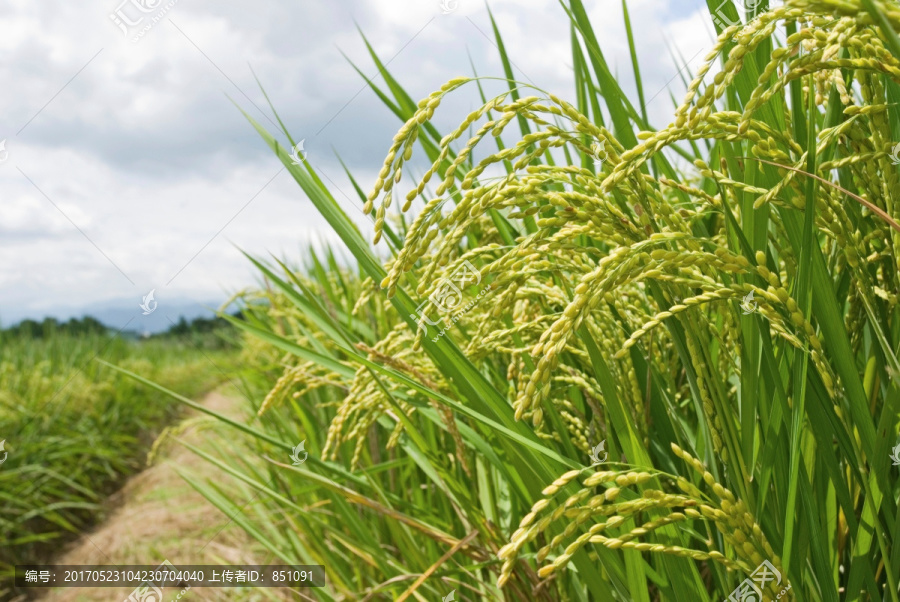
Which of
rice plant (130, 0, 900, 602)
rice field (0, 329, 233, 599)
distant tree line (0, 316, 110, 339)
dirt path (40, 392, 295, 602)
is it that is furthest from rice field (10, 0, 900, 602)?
distant tree line (0, 316, 110, 339)

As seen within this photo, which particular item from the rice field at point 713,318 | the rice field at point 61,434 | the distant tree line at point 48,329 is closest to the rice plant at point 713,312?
the rice field at point 713,318

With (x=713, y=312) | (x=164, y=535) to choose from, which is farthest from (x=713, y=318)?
(x=164, y=535)

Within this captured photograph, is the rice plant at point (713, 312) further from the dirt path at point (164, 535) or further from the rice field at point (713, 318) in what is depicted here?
the dirt path at point (164, 535)

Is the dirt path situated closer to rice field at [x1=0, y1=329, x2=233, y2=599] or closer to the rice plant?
Result: rice field at [x1=0, y1=329, x2=233, y2=599]

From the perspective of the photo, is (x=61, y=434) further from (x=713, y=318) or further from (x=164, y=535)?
(x=713, y=318)

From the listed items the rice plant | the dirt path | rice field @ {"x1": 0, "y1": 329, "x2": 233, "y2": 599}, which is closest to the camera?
the rice plant

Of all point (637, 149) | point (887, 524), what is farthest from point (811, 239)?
point (887, 524)

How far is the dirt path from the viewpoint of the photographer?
3361mm

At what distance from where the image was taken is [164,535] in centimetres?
457

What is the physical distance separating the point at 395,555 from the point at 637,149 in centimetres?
196

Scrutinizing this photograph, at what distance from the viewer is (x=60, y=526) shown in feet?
16.6

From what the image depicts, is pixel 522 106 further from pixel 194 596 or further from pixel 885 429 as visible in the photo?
pixel 194 596

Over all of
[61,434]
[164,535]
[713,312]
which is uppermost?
[713,312]

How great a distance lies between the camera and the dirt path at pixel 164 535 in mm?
3361
